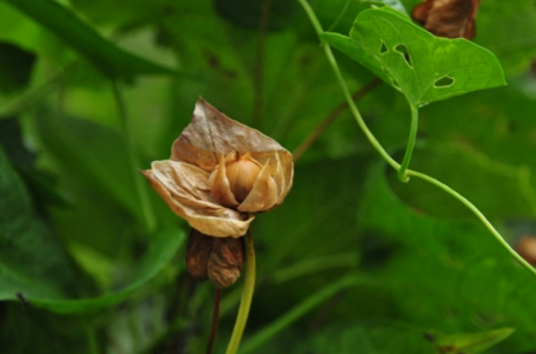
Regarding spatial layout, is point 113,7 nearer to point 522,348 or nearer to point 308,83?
point 308,83

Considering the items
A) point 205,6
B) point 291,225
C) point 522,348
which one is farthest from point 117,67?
point 522,348

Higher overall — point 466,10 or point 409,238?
point 466,10

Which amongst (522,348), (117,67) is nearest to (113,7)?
A: (117,67)

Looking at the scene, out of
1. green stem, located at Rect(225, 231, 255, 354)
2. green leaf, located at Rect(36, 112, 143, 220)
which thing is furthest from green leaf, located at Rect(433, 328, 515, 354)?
green leaf, located at Rect(36, 112, 143, 220)

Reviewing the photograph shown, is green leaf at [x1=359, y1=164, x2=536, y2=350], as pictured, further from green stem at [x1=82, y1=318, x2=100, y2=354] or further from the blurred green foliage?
green stem at [x1=82, y1=318, x2=100, y2=354]

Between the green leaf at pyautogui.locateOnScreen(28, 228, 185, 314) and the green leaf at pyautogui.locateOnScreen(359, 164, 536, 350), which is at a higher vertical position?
the green leaf at pyautogui.locateOnScreen(28, 228, 185, 314)

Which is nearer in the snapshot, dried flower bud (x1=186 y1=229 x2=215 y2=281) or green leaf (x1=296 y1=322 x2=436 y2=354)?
dried flower bud (x1=186 y1=229 x2=215 y2=281)

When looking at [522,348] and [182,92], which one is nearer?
[522,348]

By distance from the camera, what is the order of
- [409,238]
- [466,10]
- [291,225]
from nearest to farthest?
1. [466,10]
2. [409,238]
3. [291,225]

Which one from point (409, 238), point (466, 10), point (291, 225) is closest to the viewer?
point (466, 10)
